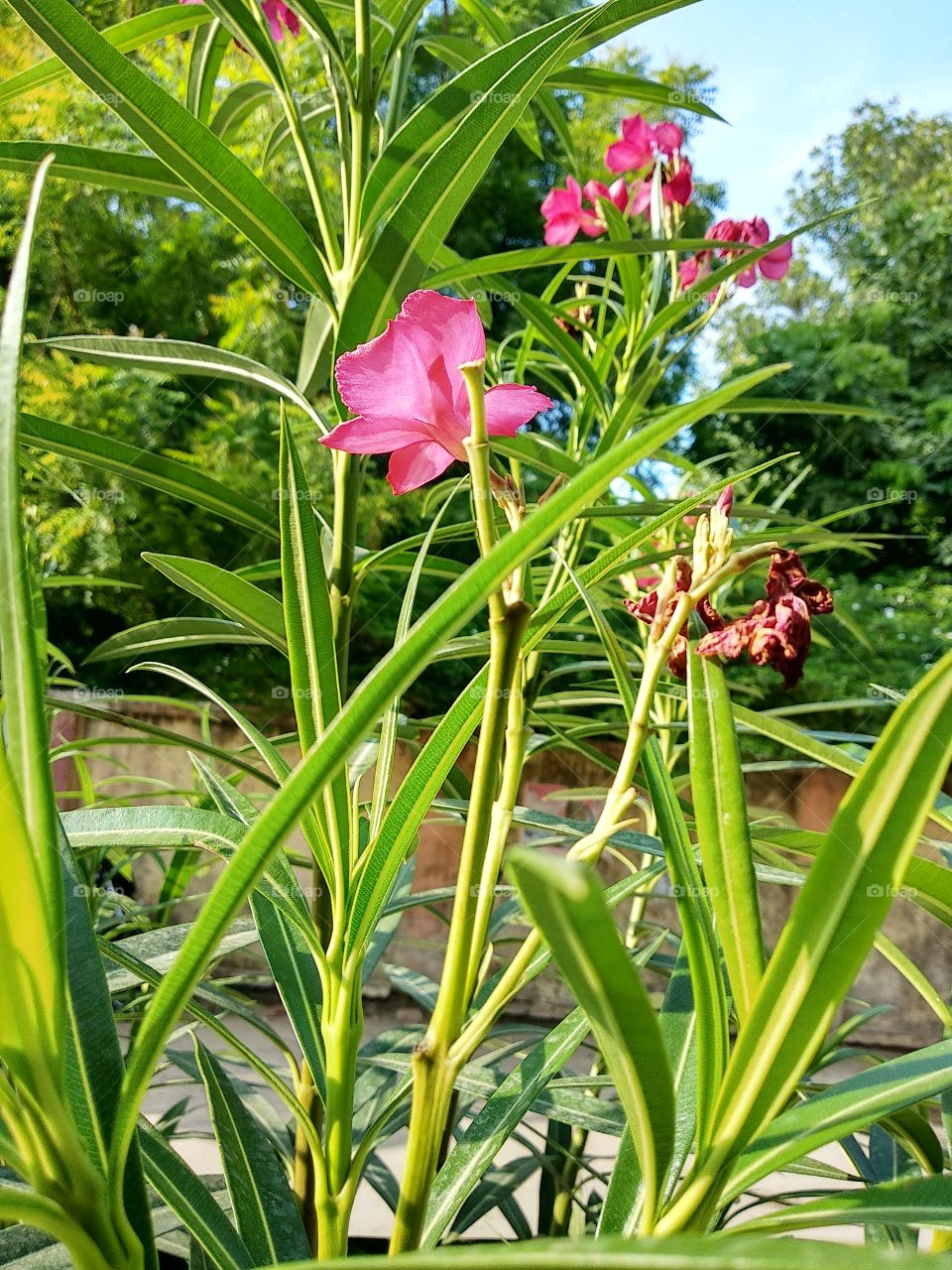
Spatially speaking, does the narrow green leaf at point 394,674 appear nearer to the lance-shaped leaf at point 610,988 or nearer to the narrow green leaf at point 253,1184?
the lance-shaped leaf at point 610,988

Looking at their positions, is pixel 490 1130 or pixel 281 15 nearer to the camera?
pixel 490 1130

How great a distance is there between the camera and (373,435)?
27 centimetres

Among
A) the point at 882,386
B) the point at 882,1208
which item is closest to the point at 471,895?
the point at 882,1208

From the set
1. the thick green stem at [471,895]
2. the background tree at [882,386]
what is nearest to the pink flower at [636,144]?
the thick green stem at [471,895]

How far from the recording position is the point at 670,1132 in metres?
0.20

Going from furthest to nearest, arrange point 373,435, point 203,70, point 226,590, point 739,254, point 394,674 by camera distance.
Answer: point 739,254
point 203,70
point 226,590
point 373,435
point 394,674

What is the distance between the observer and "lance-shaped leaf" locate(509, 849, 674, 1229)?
14 centimetres

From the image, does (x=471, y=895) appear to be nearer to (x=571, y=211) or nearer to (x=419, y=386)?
(x=419, y=386)

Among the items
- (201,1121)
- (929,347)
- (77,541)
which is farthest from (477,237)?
(201,1121)

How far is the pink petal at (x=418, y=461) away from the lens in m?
0.29

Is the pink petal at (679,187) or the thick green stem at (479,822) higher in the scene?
the pink petal at (679,187)

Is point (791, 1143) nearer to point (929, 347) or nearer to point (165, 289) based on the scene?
point (165, 289)

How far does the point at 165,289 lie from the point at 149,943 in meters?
4.35

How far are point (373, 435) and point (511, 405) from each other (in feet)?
0.15
